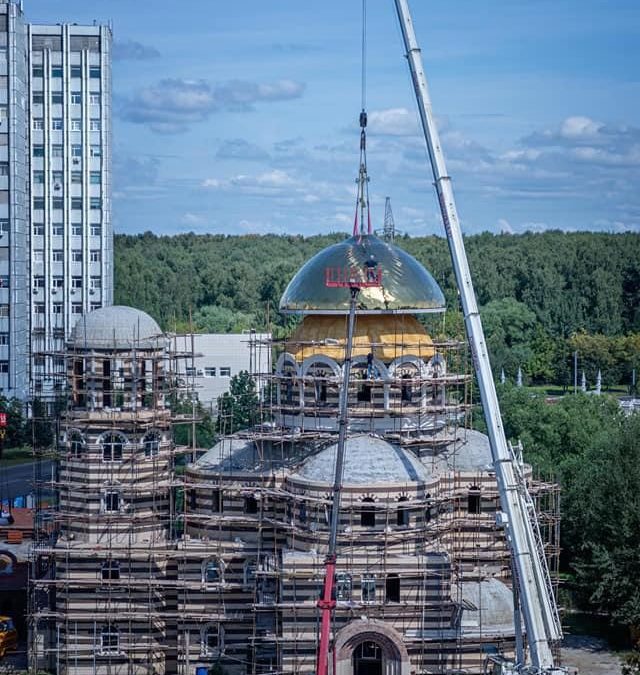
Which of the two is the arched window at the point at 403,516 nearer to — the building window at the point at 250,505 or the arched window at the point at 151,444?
the building window at the point at 250,505

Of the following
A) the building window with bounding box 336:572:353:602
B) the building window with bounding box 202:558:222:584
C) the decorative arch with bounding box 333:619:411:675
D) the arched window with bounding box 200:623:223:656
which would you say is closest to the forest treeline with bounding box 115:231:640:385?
the building window with bounding box 202:558:222:584

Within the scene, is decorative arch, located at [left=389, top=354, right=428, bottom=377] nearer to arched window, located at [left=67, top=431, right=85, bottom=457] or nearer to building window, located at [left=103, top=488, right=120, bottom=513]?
building window, located at [left=103, top=488, right=120, bottom=513]

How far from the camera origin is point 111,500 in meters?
40.8

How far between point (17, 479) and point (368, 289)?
1332 inches

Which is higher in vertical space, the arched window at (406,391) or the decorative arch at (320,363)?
the decorative arch at (320,363)

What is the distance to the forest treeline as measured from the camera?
102m

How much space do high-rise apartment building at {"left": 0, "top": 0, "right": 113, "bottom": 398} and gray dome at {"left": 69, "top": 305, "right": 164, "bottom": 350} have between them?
132ft

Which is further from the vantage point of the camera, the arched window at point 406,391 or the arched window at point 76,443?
the arched window at point 406,391

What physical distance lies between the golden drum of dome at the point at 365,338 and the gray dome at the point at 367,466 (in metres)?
3.22

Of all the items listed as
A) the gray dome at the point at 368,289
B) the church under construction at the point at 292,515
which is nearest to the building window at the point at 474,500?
the church under construction at the point at 292,515

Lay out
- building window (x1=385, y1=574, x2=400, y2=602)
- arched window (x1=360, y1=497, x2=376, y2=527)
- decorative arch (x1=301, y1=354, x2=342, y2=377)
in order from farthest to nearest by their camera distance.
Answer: decorative arch (x1=301, y1=354, x2=342, y2=377) → arched window (x1=360, y1=497, x2=376, y2=527) → building window (x1=385, y1=574, x2=400, y2=602)

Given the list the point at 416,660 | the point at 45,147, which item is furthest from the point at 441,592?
the point at 45,147

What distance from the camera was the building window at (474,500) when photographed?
41.4m

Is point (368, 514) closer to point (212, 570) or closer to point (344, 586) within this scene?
point (344, 586)
